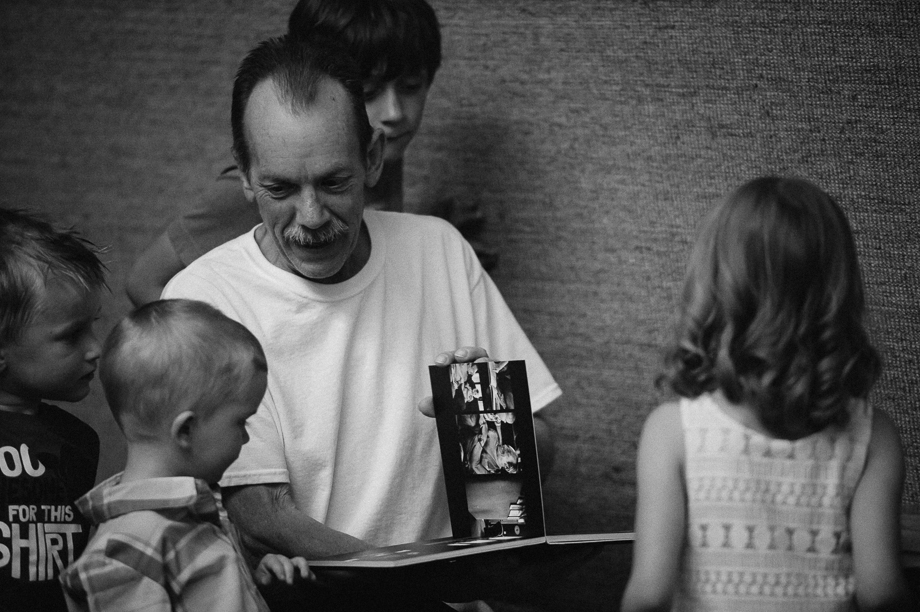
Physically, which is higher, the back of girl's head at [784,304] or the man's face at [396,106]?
the man's face at [396,106]

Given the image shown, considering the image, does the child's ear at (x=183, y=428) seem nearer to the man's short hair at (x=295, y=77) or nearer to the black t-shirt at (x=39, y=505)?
the black t-shirt at (x=39, y=505)

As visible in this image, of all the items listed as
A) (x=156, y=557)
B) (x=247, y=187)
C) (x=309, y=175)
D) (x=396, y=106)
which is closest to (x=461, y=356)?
(x=309, y=175)

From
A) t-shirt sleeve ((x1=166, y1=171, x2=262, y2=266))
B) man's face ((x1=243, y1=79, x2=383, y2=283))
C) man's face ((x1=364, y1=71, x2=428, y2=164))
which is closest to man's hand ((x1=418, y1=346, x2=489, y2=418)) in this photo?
man's face ((x1=243, y1=79, x2=383, y2=283))

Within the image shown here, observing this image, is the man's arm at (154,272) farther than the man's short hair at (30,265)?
Yes

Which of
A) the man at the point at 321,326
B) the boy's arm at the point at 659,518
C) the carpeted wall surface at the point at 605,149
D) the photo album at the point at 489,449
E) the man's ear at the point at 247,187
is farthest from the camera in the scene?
the carpeted wall surface at the point at 605,149

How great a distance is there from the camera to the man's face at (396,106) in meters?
2.24

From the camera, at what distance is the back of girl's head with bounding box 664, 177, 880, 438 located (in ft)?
4.07

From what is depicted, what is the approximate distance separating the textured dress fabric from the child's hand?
544 mm

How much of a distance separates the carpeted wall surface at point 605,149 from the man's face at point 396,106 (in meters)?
0.35

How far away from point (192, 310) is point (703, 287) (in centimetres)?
72

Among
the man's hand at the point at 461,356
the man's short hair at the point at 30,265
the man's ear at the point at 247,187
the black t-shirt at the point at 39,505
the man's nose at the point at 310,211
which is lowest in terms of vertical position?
the black t-shirt at the point at 39,505

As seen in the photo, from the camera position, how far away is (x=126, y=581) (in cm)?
133

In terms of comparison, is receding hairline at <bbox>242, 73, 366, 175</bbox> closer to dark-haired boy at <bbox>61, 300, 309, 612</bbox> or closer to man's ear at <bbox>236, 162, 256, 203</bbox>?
man's ear at <bbox>236, 162, 256, 203</bbox>

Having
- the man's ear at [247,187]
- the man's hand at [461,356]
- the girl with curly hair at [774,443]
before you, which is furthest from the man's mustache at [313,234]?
the girl with curly hair at [774,443]
